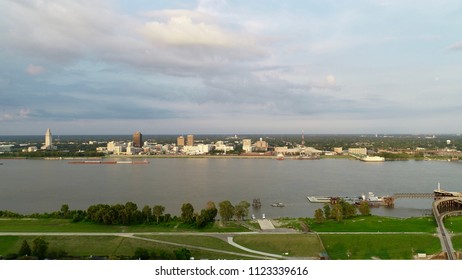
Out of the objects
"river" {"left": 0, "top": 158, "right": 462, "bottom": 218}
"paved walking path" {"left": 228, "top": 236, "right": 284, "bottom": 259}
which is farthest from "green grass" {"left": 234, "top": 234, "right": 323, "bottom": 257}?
"river" {"left": 0, "top": 158, "right": 462, "bottom": 218}

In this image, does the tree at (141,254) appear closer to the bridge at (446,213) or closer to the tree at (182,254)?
the tree at (182,254)

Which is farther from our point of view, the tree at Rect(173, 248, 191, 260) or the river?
the river

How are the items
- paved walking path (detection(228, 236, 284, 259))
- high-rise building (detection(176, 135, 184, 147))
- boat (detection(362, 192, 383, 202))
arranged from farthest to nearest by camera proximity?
high-rise building (detection(176, 135, 184, 147)) → boat (detection(362, 192, 383, 202)) → paved walking path (detection(228, 236, 284, 259))

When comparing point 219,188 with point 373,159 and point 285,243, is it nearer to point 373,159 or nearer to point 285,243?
point 285,243

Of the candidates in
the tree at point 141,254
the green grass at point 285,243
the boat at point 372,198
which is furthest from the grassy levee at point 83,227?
the boat at point 372,198

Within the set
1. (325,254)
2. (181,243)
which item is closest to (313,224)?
(325,254)

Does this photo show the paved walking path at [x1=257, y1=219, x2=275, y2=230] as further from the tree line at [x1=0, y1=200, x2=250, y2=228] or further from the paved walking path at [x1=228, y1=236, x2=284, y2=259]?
the paved walking path at [x1=228, y1=236, x2=284, y2=259]
